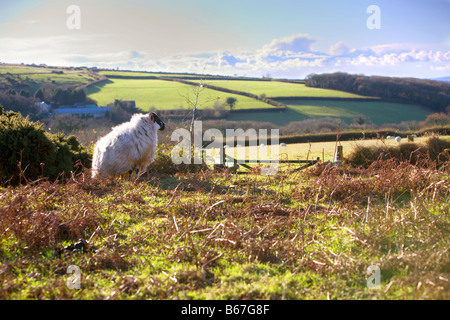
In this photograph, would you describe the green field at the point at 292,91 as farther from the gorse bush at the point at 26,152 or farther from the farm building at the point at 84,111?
the gorse bush at the point at 26,152

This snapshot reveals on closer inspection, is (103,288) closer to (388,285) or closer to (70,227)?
(70,227)

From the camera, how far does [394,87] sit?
6312 centimetres

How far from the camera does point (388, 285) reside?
3975 mm

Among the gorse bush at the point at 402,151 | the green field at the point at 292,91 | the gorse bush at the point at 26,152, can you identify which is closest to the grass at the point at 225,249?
the gorse bush at the point at 26,152

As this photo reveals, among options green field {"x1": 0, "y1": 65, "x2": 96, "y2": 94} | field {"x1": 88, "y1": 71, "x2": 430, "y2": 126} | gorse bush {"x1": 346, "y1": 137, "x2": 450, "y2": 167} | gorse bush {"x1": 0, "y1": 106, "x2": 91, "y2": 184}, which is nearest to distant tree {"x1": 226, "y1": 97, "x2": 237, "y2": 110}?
field {"x1": 88, "y1": 71, "x2": 430, "y2": 126}

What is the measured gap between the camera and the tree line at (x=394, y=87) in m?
56.7

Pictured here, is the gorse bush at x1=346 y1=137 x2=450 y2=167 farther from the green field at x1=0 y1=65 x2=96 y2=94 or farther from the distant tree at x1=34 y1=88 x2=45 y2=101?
the green field at x1=0 y1=65 x2=96 y2=94

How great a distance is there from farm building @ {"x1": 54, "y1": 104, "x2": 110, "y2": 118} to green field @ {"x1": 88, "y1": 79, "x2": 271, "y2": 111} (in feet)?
13.0

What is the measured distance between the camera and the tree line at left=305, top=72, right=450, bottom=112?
5666 centimetres

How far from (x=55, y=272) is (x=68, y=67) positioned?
295 feet

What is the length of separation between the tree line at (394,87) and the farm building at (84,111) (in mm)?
46553
